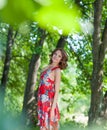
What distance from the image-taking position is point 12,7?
59cm

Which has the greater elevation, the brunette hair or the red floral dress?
the brunette hair

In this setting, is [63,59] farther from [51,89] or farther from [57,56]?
[51,89]

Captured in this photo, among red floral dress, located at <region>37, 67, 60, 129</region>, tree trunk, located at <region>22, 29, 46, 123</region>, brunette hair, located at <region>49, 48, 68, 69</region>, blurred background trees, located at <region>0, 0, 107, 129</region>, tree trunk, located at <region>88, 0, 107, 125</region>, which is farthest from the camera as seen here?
tree trunk, located at <region>22, 29, 46, 123</region>

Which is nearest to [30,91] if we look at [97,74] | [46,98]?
[97,74]

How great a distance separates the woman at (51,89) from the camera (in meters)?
4.98

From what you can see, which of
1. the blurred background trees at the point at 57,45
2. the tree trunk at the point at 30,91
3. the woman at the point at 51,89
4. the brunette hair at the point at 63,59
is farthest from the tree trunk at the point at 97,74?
the tree trunk at the point at 30,91

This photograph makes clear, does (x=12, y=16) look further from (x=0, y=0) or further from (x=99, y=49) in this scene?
(x=99, y=49)

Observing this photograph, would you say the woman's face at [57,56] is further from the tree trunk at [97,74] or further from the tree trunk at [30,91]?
the tree trunk at [30,91]

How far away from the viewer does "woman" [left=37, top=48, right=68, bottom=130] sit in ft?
16.3

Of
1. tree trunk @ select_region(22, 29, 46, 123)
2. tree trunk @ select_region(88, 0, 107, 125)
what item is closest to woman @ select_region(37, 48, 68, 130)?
tree trunk @ select_region(88, 0, 107, 125)

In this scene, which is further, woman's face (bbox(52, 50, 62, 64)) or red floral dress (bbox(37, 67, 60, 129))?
red floral dress (bbox(37, 67, 60, 129))

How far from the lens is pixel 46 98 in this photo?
526 cm

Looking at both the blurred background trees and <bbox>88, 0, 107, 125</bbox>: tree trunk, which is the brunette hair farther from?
<bbox>88, 0, 107, 125</bbox>: tree trunk

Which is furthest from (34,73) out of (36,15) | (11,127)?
(36,15)
